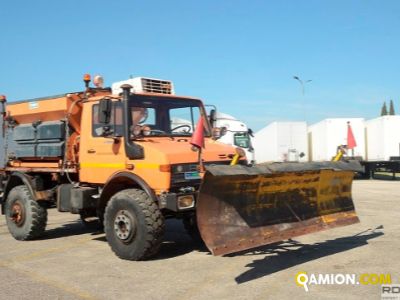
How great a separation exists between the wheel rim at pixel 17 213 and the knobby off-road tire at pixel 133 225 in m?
2.66

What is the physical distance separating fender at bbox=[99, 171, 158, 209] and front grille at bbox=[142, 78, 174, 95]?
5.11 feet

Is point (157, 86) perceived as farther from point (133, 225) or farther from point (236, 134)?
point (236, 134)

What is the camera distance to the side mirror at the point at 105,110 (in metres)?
7.37

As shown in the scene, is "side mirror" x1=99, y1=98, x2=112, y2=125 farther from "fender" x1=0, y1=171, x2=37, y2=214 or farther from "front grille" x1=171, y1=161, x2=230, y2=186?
"fender" x1=0, y1=171, x2=37, y2=214

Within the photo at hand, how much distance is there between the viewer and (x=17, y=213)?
9297 millimetres

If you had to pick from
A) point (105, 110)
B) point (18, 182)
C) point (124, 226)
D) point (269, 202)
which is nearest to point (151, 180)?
point (124, 226)

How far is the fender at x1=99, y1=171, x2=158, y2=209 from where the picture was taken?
6911 mm

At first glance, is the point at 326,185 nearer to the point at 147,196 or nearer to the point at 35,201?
the point at 147,196

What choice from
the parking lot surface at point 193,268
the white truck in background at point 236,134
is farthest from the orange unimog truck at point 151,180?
the white truck in background at point 236,134

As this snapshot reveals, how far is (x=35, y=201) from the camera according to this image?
9.09 m

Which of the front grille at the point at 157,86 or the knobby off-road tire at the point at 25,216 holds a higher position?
the front grille at the point at 157,86

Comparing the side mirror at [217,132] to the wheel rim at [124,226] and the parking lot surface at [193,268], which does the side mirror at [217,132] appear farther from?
the wheel rim at [124,226]

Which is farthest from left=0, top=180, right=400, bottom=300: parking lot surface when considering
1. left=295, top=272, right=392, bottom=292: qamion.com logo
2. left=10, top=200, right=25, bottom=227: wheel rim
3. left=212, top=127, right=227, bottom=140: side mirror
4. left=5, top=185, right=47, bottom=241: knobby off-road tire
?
left=212, top=127, right=227, bottom=140: side mirror

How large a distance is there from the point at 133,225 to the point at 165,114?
1992mm
